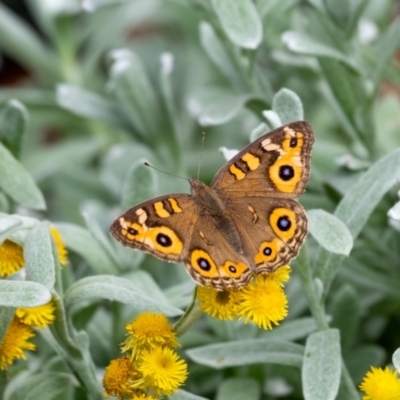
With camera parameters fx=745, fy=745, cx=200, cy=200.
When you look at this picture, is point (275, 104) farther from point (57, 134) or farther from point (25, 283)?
point (57, 134)

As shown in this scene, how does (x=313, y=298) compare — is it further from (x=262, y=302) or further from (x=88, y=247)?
(x=88, y=247)

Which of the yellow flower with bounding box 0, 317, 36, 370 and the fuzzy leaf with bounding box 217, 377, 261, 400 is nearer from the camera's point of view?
the yellow flower with bounding box 0, 317, 36, 370

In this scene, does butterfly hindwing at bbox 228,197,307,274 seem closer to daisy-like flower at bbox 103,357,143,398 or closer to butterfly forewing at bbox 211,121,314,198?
butterfly forewing at bbox 211,121,314,198

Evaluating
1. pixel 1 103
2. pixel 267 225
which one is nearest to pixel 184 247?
pixel 267 225

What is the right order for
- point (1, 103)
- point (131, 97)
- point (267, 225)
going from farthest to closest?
point (1, 103) < point (131, 97) < point (267, 225)

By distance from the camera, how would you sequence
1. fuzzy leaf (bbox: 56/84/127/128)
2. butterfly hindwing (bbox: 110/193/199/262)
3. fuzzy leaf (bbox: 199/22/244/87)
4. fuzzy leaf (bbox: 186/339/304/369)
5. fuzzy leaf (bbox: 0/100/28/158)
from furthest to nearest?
fuzzy leaf (bbox: 56/84/127/128) < fuzzy leaf (bbox: 199/22/244/87) < fuzzy leaf (bbox: 0/100/28/158) < fuzzy leaf (bbox: 186/339/304/369) < butterfly hindwing (bbox: 110/193/199/262)

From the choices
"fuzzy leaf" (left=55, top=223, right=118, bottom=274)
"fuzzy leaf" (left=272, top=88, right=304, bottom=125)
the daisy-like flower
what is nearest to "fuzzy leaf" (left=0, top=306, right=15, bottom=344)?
the daisy-like flower

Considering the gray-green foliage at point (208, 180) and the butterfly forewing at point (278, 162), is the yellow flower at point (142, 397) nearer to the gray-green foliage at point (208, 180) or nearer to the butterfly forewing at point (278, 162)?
the gray-green foliage at point (208, 180)

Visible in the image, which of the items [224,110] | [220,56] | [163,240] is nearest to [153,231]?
[163,240]
